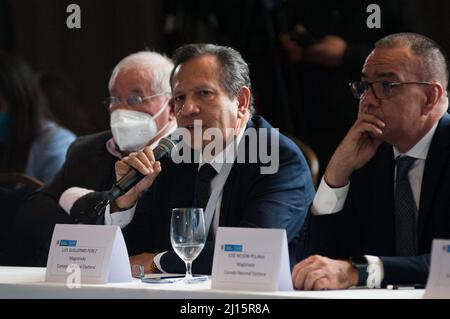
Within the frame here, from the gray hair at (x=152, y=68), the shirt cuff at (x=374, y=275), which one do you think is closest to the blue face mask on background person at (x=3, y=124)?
the gray hair at (x=152, y=68)

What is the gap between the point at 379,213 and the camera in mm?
2658

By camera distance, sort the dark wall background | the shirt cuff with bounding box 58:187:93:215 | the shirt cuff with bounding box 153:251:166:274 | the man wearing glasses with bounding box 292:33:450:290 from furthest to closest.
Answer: the dark wall background < the shirt cuff with bounding box 58:187:93:215 < the shirt cuff with bounding box 153:251:166:274 < the man wearing glasses with bounding box 292:33:450:290

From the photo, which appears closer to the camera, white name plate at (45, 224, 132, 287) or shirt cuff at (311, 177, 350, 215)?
white name plate at (45, 224, 132, 287)

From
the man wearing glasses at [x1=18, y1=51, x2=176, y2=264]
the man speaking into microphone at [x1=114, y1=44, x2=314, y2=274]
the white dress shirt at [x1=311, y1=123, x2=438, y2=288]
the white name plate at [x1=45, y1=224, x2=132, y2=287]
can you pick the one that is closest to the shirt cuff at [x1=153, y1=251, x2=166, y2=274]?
the man speaking into microphone at [x1=114, y1=44, x2=314, y2=274]

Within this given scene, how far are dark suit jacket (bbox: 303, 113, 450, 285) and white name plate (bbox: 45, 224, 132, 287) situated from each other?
63 centimetres

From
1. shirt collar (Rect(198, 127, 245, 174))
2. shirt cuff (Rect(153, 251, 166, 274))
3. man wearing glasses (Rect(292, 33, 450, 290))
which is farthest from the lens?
shirt collar (Rect(198, 127, 245, 174))

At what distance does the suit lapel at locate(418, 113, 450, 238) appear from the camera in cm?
252

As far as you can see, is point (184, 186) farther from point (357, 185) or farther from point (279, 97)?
point (279, 97)

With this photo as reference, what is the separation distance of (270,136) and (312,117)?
1.82 meters

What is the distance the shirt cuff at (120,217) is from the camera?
3053 millimetres

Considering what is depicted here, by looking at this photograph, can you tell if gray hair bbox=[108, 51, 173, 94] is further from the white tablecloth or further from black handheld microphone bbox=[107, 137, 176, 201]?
the white tablecloth

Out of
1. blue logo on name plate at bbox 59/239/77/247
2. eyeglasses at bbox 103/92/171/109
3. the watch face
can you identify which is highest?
eyeglasses at bbox 103/92/171/109

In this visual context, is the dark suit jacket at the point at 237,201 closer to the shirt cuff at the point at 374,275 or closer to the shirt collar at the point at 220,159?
the shirt collar at the point at 220,159

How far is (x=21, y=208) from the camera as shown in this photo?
3.74 m
